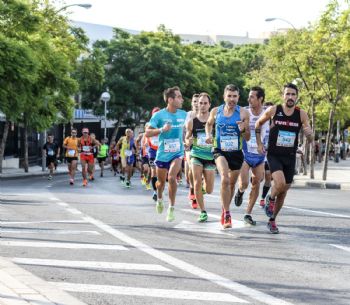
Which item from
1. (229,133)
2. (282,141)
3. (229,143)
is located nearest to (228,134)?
(229,133)

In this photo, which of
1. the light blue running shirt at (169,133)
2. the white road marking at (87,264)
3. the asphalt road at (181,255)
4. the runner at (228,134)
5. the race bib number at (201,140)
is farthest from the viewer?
the light blue running shirt at (169,133)

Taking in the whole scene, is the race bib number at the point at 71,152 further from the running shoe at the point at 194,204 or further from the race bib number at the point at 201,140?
the race bib number at the point at 201,140

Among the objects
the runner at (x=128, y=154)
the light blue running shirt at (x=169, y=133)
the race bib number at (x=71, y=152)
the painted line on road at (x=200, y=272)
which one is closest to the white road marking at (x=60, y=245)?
the painted line on road at (x=200, y=272)

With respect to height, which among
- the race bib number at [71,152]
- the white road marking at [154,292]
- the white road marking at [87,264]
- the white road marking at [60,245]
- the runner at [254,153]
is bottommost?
the white road marking at [60,245]

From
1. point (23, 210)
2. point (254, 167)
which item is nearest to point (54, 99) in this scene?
point (23, 210)

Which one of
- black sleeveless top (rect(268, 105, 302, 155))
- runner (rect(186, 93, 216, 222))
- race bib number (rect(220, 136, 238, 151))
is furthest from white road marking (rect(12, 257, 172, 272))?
runner (rect(186, 93, 216, 222))

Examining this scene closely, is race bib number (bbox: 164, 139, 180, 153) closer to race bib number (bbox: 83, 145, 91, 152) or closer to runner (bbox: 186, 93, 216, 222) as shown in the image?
runner (bbox: 186, 93, 216, 222)

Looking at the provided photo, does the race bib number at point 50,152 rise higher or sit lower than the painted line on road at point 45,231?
higher

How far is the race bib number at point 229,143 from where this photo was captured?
41.5 ft

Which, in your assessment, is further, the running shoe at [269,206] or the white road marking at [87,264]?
the running shoe at [269,206]

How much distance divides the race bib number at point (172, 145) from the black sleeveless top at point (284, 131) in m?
2.20

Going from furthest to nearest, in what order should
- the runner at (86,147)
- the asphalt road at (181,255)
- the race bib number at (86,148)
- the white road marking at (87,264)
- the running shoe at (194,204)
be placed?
the race bib number at (86,148), the runner at (86,147), the running shoe at (194,204), the white road marking at (87,264), the asphalt road at (181,255)

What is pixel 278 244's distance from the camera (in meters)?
10.7

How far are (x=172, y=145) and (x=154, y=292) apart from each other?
6602mm
